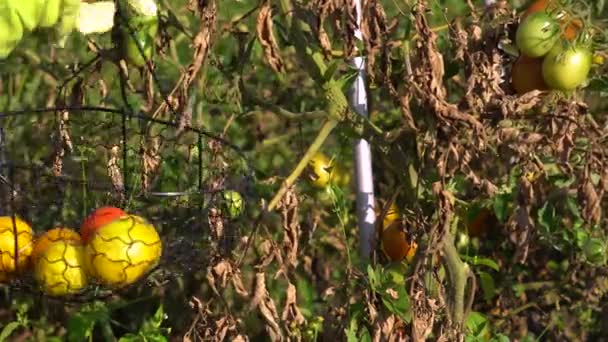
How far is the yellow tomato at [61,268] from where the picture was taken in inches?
65.8

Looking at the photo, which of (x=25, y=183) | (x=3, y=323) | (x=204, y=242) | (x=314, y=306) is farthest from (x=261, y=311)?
(x=3, y=323)

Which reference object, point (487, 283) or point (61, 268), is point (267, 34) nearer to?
point (61, 268)

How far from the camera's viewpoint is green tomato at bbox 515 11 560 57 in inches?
69.9

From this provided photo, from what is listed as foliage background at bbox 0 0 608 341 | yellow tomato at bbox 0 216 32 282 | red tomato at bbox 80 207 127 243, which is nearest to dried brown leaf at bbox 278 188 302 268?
foliage background at bbox 0 0 608 341

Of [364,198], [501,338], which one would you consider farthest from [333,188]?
[501,338]

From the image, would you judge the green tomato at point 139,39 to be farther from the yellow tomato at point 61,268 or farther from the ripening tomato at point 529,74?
the ripening tomato at point 529,74

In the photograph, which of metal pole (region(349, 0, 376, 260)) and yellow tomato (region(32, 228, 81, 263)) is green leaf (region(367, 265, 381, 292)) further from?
yellow tomato (region(32, 228, 81, 263))

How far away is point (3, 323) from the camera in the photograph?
2805 mm

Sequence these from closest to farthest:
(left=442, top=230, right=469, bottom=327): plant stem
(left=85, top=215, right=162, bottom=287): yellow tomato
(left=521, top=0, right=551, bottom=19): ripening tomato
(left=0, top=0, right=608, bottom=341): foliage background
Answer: (left=85, top=215, right=162, bottom=287): yellow tomato, (left=0, top=0, right=608, bottom=341): foliage background, (left=521, top=0, right=551, bottom=19): ripening tomato, (left=442, top=230, right=469, bottom=327): plant stem

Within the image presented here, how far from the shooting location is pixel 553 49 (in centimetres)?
181

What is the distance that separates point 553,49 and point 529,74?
2.6 inches

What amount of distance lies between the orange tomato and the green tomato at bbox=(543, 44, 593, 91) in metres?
0.38

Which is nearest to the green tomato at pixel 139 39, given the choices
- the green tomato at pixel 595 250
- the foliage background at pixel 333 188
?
the foliage background at pixel 333 188

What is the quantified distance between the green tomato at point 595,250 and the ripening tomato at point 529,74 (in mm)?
387
